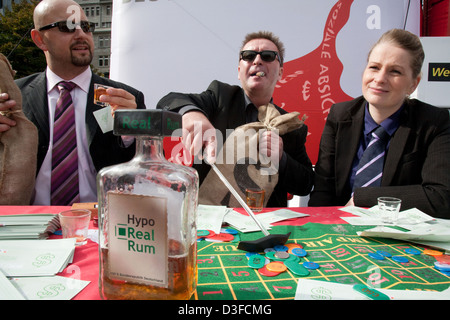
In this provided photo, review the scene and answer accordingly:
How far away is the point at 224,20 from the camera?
297cm

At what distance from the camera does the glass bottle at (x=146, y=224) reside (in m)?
0.56

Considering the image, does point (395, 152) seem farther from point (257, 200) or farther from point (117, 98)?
point (117, 98)

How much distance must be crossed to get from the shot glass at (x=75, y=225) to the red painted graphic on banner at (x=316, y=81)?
2493 millimetres

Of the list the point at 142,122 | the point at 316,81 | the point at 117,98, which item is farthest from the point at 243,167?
the point at 316,81

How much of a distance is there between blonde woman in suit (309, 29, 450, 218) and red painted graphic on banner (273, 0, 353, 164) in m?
0.95

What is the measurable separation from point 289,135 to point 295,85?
43.9 inches

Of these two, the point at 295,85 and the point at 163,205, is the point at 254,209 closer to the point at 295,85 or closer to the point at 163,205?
the point at 163,205

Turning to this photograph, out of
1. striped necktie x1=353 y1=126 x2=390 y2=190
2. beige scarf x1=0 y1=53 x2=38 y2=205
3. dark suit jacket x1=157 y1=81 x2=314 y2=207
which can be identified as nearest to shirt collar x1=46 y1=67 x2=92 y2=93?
beige scarf x1=0 y1=53 x2=38 y2=205

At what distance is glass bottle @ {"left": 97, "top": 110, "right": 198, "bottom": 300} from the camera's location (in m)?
0.56

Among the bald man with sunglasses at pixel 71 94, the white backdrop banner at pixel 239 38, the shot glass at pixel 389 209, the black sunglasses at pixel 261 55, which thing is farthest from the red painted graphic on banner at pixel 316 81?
the shot glass at pixel 389 209

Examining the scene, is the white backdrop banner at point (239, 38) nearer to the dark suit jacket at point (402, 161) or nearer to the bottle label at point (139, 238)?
the dark suit jacket at point (402, 161)

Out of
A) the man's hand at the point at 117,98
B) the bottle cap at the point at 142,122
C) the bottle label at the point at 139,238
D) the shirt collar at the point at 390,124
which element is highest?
the man's hand at the point at 117,98

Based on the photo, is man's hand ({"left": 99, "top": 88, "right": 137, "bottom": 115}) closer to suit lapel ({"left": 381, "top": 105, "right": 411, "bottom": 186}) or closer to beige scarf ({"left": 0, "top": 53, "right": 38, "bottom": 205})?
beige scarf ({"left": 0, "top": 53, "right": 38, "bottom": 205})
